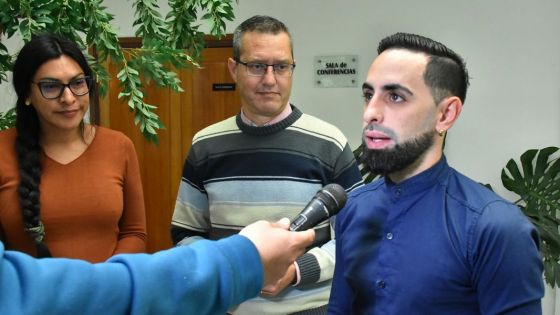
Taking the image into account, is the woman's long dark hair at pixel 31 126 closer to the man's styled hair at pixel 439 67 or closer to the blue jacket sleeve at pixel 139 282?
the blue jacket sleeve at pixel 139 282

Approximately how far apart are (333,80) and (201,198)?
7.11ft

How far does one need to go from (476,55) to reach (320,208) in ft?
8.99

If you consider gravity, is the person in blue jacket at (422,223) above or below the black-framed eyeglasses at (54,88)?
below

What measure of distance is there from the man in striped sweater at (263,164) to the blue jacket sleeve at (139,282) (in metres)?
0.76

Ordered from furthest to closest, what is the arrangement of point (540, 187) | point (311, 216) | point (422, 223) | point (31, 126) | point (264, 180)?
point (540, 187) < point (31, 126) < point (264, 180) < point (422, 223) < point (311, 216)

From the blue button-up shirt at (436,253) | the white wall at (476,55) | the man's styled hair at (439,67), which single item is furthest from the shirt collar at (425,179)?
the white wall at (476,55)

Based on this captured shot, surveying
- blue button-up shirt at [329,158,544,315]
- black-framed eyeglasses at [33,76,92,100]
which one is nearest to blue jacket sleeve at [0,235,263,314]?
blue button-up shirt at [329,158,544,315]

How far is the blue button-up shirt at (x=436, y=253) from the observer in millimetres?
966

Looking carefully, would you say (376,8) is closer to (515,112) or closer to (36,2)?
(515,112)

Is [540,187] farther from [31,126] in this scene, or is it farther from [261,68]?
[31,126]

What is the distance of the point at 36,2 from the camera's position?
5.54 feet

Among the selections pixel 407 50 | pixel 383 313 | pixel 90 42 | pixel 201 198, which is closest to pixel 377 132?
pixel 407 50

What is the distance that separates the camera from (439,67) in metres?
1.18

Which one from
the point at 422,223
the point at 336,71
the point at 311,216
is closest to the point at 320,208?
the point at 311,216
